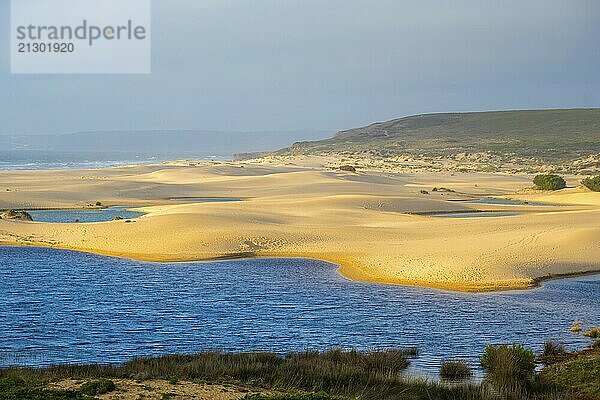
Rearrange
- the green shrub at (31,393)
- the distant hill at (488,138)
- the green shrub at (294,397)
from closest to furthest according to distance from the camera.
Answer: the green shrub at (31,393)
the green shrub at (294,397)
the distant hill at (488,138)

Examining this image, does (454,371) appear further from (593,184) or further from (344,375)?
(593,184)

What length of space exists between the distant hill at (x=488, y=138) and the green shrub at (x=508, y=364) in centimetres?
9686

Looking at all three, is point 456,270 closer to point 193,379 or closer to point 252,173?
point 193,379

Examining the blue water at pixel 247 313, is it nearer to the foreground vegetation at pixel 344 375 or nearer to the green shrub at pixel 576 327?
the green shrub at pixel 576 327

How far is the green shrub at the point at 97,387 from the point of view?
11883 millimetres

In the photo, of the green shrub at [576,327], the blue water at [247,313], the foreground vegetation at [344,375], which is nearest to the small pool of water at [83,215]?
the blue water at [247,313]

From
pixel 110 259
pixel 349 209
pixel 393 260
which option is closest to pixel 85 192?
pixel 349 209

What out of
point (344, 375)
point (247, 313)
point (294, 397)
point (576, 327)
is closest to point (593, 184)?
point (576, 327)

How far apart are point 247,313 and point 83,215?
29.8 metres

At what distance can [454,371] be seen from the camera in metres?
15.7

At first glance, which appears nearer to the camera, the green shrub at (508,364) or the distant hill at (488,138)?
the green shrub at (508,364)

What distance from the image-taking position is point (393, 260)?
29.6m

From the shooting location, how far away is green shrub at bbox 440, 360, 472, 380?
611 inches

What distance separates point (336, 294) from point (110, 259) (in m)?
10.4
